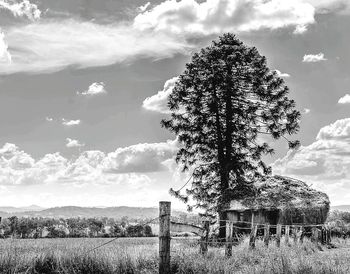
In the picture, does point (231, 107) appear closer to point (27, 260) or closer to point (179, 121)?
point (179, 121)

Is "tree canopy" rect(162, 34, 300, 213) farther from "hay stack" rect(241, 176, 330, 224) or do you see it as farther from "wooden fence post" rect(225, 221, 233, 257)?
"wooden fence post" rect(225, 221, 233, 257)

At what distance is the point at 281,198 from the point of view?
2669cm

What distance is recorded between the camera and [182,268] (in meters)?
11.1

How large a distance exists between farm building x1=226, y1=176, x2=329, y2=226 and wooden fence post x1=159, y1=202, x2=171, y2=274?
636 inches

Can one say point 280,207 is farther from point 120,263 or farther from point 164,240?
point 164,240

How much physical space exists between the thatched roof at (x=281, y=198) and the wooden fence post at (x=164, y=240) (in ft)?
53.5

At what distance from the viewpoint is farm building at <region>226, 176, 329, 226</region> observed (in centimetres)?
2608

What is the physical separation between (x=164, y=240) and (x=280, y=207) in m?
16.5

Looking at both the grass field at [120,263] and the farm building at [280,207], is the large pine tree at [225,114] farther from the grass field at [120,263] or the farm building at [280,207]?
the grass field at [120,263]

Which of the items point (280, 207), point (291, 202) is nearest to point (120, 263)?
point (280, 207)

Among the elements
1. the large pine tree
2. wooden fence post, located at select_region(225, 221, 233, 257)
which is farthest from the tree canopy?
wooden fence post, located at select_region(225, 221, 233, 257)

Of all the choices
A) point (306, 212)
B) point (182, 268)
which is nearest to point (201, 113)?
point (306, 212)

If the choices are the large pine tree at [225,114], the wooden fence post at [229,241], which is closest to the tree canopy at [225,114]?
the large pine tree at [225,114]

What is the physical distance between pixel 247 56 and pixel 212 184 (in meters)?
8.61
